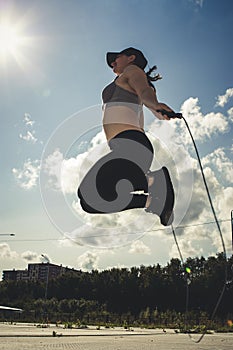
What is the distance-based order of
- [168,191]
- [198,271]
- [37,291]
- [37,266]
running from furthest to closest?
1. [37,266]
2. [37,291]
3. [198,271]
4. [168,191]

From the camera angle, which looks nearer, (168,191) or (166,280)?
(168,191)

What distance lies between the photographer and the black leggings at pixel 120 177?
425cm

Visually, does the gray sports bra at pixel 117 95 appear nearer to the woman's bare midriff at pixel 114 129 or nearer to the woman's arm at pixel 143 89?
the woman's arm at pixel 143 89

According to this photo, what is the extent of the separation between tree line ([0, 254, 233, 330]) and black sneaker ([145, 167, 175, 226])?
41.6 m

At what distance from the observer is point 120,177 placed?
4.27m

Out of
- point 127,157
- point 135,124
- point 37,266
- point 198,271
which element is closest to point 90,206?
point 127,157

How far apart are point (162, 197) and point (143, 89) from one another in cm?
103

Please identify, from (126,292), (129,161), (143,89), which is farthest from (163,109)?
(126,292)

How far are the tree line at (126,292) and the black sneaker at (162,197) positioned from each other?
41551mm

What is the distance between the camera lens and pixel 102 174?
4293 millimetres

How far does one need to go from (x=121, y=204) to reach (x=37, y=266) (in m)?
138

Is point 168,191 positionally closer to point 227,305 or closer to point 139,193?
point 139,193

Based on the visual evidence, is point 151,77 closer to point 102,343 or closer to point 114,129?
point 114,129

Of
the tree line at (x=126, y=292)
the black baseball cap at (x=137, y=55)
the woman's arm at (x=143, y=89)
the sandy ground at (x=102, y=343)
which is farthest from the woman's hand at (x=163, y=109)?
the tree line at (x=126, y=292)
